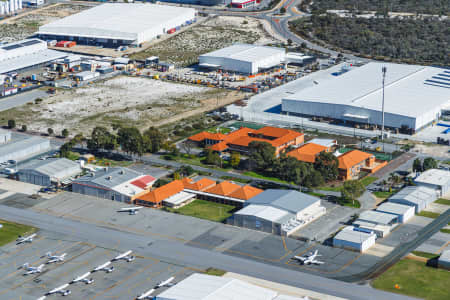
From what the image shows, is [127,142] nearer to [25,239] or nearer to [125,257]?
[25,239]

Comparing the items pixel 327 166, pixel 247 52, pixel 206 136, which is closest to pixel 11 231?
pixel 206 136

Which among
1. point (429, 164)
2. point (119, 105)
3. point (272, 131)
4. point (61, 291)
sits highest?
point (272, 131)

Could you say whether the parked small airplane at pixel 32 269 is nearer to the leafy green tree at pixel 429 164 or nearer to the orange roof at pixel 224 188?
the orange roof at pixel 224 188

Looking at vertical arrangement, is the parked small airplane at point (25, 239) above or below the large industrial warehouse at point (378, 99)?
below

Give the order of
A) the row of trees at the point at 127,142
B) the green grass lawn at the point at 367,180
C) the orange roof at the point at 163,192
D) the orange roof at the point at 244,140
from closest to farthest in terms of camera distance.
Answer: the orange roof at the point at 163,192 → the green grass lawn at the point at 367,180 → the row of trees at the point at 127,142 → the orange roof at the point at 244,140

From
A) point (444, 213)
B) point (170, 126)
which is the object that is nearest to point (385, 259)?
point (444, 213)

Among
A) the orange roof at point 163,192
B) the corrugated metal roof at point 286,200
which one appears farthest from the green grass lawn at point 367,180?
the orange roof at point 163,192

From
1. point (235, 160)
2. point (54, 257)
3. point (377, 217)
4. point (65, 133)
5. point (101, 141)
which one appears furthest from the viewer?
point (65, 133)
